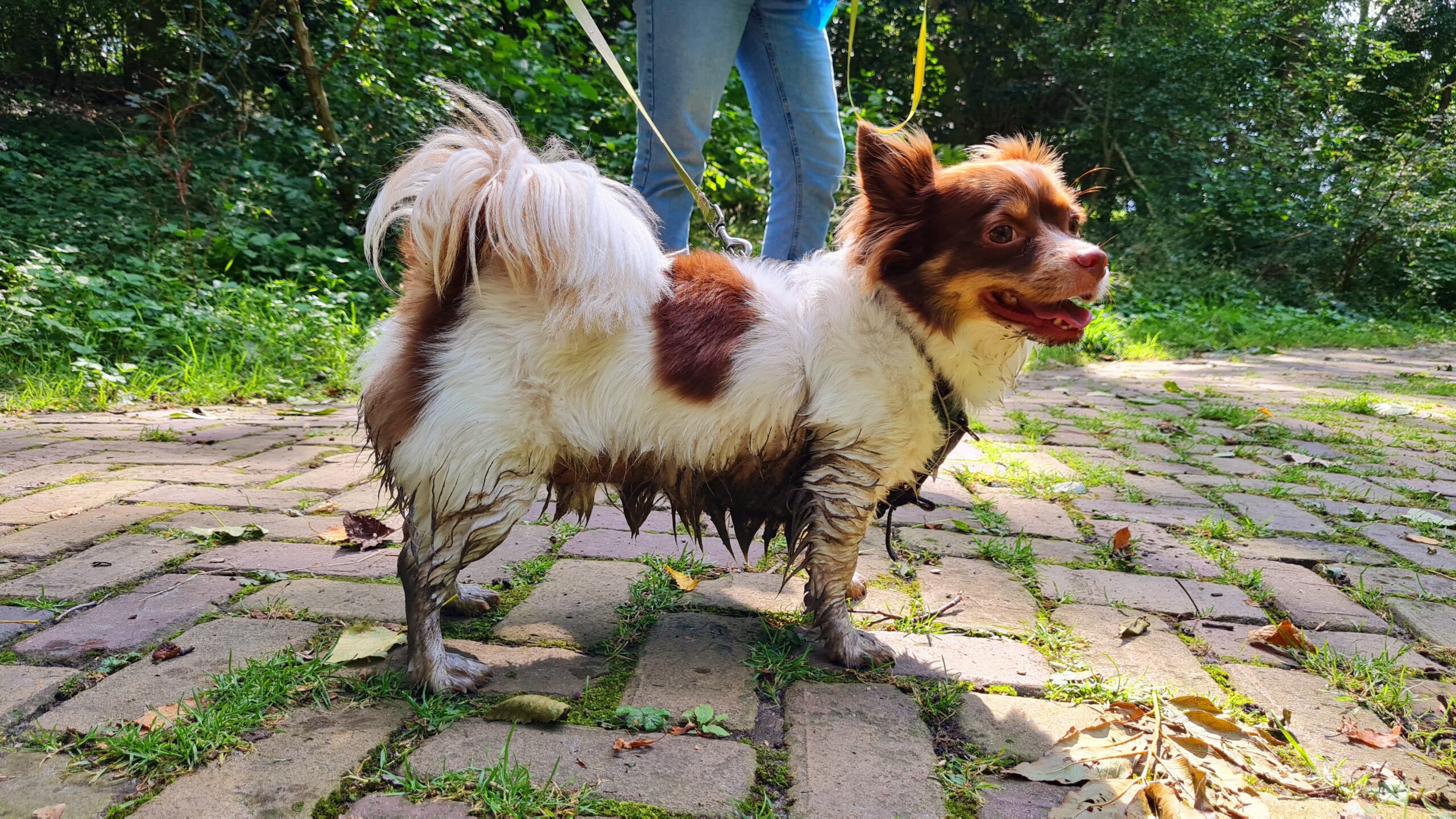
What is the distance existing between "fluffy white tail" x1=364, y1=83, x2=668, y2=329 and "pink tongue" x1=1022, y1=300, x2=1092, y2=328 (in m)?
0.96

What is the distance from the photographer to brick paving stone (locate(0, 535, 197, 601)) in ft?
7.79

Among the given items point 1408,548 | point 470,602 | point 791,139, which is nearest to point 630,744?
point 470,602

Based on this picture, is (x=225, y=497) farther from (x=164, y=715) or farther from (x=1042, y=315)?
(x=1042, y=315)

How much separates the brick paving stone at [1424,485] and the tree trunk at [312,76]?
832 centimetres

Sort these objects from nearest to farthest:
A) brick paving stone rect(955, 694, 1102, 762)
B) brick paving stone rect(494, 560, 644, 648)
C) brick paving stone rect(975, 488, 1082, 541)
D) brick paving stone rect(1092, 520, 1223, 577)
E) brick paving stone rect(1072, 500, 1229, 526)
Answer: brick paving stone rect(955, 694, 1102, 762)
brick paving stone rect(494, 560, 644, 648)
brick paving stone rect(1092, 520, 1223, 577)
brick paving stone rect(975, 488, 1082, 541)
brick paving stone rect(1072, 500, 1229, 526)

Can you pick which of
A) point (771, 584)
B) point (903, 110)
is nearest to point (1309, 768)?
point (771, 584)

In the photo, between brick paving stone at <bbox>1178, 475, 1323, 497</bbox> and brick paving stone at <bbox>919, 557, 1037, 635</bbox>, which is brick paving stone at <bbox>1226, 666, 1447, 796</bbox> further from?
brick paving stone at <bbox>1178, 475, 1323, 497</bbox>

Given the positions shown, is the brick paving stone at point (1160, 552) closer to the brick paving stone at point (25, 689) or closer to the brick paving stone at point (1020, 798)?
the brick paving stone at point (1020, 798)

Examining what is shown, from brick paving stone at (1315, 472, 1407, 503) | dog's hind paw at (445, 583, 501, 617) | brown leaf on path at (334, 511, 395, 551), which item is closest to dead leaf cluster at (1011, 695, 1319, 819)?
dog's hind paw at (445, 583, 501, 617)

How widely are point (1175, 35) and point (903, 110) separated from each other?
602cm

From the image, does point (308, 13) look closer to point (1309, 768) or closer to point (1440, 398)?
point (1309, 768)

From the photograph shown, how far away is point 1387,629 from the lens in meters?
2.48

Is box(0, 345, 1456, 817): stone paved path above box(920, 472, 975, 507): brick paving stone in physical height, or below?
above

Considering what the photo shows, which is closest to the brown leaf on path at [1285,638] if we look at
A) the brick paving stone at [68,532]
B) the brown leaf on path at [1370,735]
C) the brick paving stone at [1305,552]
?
the brown leaf on path at [1370,735]
